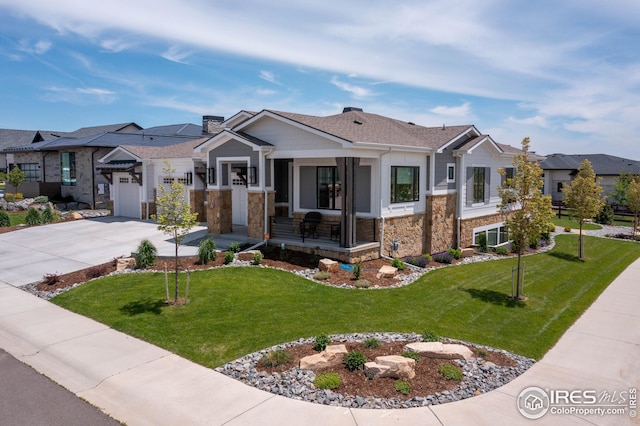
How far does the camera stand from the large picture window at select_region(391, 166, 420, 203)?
54.5 ft

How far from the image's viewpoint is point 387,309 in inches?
430

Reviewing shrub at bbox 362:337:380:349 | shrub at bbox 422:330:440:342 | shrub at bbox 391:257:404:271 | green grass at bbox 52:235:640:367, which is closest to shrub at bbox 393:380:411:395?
shrub at bbox 362:337:380:349

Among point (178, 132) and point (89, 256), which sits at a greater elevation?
point (178, 132)

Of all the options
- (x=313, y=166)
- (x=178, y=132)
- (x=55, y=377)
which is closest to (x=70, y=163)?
(x=178, y=132)

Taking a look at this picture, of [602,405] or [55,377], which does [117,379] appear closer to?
[55,377]

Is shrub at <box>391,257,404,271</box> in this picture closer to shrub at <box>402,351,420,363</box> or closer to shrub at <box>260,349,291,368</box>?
shrub at <box>402,351,420,363</box>

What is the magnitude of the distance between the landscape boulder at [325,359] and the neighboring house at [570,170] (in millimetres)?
39920

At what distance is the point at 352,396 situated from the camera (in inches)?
266

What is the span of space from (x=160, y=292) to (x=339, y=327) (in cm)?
515

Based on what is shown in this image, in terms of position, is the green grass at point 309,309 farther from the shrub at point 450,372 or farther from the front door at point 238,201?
the front door at point 238,201

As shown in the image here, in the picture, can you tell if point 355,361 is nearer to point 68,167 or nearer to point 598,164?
point 68,167

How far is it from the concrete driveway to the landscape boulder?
30.8 feet

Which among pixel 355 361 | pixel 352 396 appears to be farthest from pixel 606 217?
pixel 352 396

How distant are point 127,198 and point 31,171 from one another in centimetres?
1929
